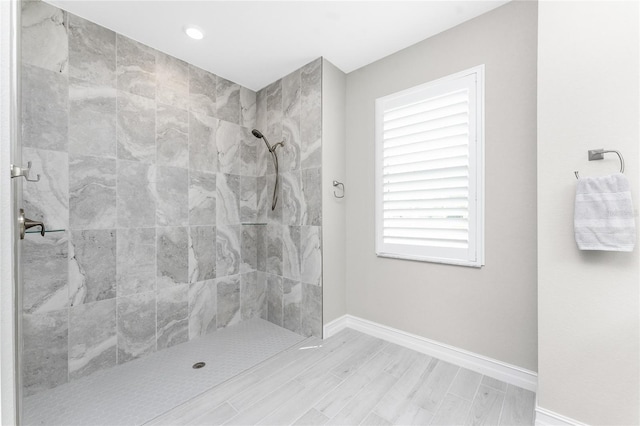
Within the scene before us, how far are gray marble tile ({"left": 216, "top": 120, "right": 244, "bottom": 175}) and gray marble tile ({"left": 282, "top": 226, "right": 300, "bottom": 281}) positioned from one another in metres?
0.77

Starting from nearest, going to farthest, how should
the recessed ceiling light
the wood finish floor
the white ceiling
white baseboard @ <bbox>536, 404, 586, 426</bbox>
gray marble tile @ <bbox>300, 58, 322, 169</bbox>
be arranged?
white baseboard @ <bbox>536, 404, 586, 426</bbox> < the wood finish floor < the white ceiling < the recessed ceiling light < gray marble tile @ <bbox>300, 58, 322, 169</bbox>

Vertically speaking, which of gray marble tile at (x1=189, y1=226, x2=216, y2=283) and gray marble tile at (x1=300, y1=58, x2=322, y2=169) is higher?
gray marble tile at (x1=300, y1=58, x2=322, y2=169)

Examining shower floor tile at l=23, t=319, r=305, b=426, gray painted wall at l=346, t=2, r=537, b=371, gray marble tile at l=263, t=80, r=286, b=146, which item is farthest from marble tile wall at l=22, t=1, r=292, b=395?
gray painted wall at l=346, t=2, r=537, b=371

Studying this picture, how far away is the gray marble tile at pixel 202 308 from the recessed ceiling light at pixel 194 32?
1.90 m

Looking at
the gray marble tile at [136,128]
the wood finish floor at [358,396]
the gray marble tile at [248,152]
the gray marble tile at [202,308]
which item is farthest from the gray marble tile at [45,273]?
the gray marble tile at [248,152]

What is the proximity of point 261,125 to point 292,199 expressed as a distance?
0.89 meters

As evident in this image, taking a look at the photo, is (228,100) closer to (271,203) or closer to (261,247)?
(271,203)

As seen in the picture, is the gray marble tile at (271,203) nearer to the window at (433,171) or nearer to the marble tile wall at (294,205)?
the marble tile wall at (294,205)

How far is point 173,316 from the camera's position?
7.00 ft

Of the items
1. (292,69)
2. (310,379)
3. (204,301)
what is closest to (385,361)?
(310,379)

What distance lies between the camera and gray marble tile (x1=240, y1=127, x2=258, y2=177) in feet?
8.71

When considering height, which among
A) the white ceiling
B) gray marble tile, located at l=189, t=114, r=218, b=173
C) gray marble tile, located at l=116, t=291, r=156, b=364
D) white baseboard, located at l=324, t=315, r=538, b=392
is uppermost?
the white ceiling

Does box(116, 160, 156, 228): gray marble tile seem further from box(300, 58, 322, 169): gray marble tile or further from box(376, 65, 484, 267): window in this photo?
box(376, 65, 484, 267): window

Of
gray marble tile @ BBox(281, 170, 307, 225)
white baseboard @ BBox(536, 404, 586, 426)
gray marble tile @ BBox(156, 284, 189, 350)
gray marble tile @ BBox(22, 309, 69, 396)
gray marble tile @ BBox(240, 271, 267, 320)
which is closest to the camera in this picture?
white baseboard @ BBox(536, 404, 586, 426)
